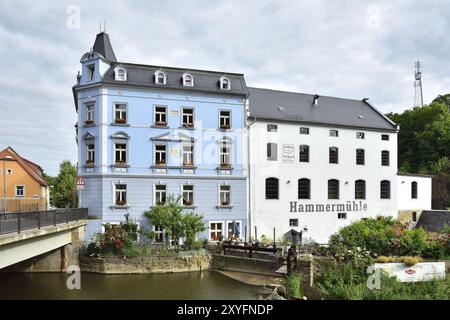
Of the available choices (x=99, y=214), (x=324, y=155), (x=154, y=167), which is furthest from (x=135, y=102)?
(x=324, y=155)

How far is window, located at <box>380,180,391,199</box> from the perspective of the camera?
116ft

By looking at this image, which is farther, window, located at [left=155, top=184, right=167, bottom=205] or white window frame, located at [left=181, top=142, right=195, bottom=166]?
white window frame, located at [left=181, top=142, right=195, bottom=166]

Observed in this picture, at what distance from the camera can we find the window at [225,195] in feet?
94.1

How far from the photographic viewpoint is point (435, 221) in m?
36.7

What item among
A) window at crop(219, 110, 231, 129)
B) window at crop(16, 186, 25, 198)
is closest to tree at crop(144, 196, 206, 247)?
window at crop(219, 110, 231, 129)

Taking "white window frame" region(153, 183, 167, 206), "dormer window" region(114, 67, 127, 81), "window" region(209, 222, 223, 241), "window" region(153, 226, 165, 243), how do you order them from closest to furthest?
"dormer window" region(114, 67, 127, 81) < "window" region(153, 226, 165, 243) < "white window frame" region(153, 183, 167, 206) < "window" region(209, 222, 223, 241)

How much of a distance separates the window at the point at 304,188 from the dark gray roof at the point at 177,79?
7.99m

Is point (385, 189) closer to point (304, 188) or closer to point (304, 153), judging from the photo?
point (304, 188)

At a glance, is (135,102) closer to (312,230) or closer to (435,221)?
(312,230)

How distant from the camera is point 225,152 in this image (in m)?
29.0

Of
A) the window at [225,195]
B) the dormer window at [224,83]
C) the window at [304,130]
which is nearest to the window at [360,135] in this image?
the window at [304,130]

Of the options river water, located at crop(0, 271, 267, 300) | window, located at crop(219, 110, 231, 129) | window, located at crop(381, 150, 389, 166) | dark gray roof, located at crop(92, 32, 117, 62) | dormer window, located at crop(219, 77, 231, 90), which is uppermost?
dark gray roof, located at crop(92, 32, 117, 62)

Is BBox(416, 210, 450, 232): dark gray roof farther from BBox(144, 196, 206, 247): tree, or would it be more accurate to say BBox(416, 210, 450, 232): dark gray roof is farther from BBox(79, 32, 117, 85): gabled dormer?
BBox(79, 32, 117, 85): gabled dormer

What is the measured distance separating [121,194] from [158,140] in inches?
162
